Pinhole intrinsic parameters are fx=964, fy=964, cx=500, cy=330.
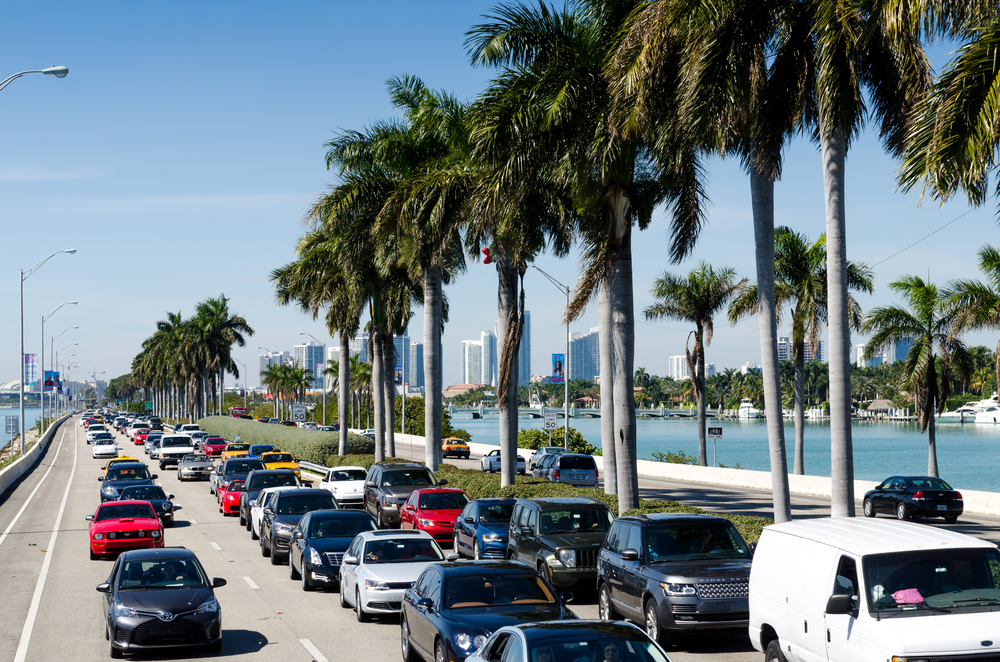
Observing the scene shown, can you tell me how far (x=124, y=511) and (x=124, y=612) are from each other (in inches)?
456

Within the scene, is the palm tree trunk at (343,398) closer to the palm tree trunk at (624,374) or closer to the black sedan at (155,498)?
the black sedan at (155,498)

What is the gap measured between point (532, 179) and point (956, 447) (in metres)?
87.7

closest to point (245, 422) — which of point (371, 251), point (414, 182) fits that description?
point (371, 251)

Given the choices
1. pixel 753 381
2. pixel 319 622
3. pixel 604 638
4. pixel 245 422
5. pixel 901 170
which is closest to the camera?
pixel 604 638

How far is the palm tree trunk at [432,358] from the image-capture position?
127 feet

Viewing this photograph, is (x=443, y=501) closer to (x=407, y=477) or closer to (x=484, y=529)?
(x=407, y=477)

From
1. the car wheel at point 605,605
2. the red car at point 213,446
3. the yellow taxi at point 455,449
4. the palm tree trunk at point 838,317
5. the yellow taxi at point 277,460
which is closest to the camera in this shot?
the car wheel at point 605,605

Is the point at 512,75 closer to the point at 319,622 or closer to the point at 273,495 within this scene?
the point at 273,495

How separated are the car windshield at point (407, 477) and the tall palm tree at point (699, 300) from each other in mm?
26847

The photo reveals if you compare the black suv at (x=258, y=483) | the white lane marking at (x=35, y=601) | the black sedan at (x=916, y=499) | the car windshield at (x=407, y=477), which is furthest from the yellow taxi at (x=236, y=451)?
the black sedan at (x=916, y=499)

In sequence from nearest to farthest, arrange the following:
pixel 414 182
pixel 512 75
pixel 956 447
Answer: pixel 512 75 → pixel 414 182 → pixel 956 447

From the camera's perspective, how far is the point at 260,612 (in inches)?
664

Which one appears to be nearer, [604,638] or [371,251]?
[604,638]

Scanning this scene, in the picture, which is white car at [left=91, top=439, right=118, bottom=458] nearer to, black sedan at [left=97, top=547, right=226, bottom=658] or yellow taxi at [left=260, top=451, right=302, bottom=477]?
yellow taxi at [left=260, top=451, right=302, bottom=477]
